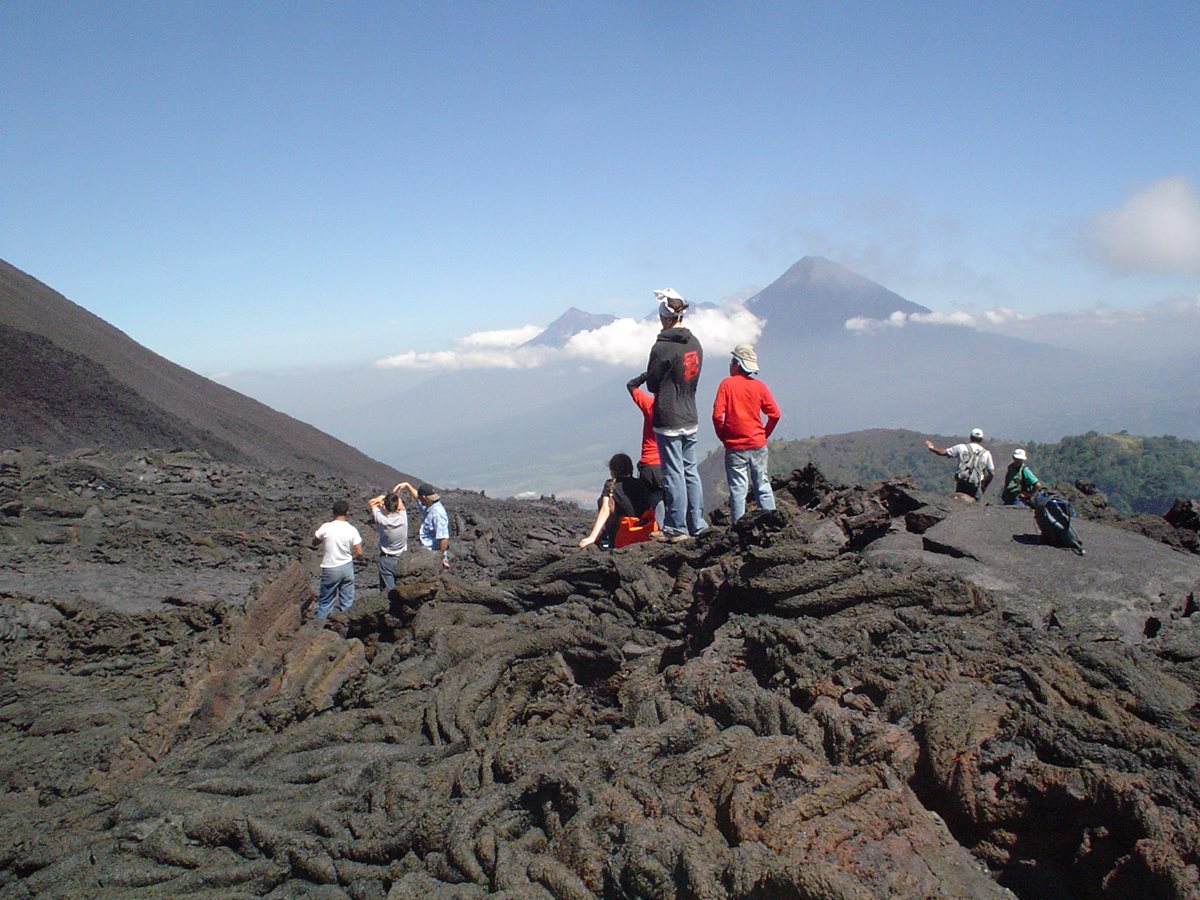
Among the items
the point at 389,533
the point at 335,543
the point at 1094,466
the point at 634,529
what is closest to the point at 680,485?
the point at 634,529

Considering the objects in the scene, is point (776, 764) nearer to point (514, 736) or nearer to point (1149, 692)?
point (1149, 692)

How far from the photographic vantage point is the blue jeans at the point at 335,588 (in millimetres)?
8914

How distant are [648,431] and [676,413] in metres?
0.61

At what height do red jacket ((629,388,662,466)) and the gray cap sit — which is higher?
the gray cap

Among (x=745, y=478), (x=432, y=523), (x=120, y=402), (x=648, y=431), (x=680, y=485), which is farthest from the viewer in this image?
(x=120, y=402)

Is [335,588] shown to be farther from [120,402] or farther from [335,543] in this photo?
[120,402]

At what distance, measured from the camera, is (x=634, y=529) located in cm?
845

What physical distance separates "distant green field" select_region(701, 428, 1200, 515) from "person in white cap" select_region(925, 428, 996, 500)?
18558mm

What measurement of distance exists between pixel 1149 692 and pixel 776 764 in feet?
5.83

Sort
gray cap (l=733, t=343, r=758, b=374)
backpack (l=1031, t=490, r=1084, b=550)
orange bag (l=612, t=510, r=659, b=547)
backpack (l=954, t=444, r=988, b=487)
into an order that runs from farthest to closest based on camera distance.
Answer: backpack (l=954, t=444, r=988, b=487) → orange bag (l=612, t=510, r=659, b=547) → gray cap (l=733, t=343, r=758, b=374) → backpack (l=1031, t=490, r=1084, b=550)

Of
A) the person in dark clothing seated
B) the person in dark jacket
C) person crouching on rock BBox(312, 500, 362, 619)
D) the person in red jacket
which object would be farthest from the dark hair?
person crouching on rock BBox(312, 500, 362, 619)

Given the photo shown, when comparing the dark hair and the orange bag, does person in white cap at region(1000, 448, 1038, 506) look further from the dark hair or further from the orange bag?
the dark hair

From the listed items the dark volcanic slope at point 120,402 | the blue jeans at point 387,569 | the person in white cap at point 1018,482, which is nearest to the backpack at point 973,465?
the person in white cap at point 1018,482

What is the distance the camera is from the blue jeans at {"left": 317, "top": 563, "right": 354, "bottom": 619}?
351 inches
